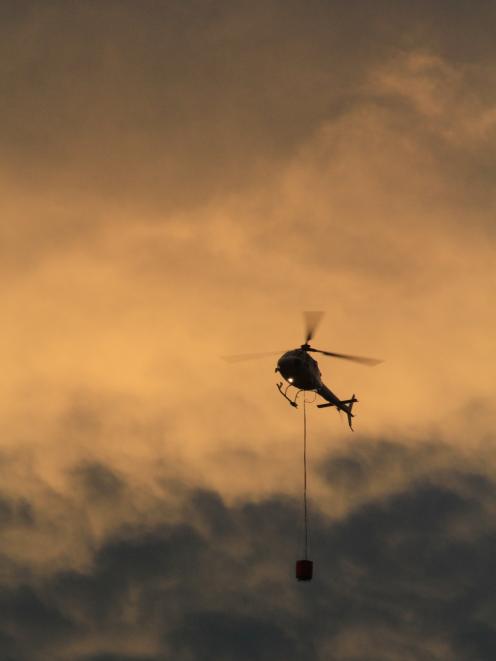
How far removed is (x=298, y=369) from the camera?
8444 cm

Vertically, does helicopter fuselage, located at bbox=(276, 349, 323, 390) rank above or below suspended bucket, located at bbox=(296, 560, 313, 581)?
above

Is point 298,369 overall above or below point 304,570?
above

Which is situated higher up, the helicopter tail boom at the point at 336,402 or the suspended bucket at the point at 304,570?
the helicopter tail boom at the point at 336,402

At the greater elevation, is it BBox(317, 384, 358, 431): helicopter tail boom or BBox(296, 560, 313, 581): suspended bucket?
Answer: BBox(317, 384, 358, 431): helicopter tail boom

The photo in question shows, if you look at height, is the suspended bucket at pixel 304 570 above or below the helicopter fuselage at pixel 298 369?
below

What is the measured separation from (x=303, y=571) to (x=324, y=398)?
71.0 ft

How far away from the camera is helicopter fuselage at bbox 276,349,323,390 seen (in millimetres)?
84500

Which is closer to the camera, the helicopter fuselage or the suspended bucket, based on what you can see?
the suspended bucket

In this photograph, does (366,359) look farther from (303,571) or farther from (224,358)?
(303,571)

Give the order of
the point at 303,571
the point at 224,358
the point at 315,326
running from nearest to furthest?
the point at 303,571 → the point at 224,358 → the point at 315,326

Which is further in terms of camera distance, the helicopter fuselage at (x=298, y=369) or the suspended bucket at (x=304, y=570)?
A: the helicopter fuselage at (x=298, y=369)

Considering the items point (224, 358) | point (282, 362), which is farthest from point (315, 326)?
point (224, 358)

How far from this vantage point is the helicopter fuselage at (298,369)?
84500 millimetres

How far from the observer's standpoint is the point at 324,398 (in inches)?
3558
